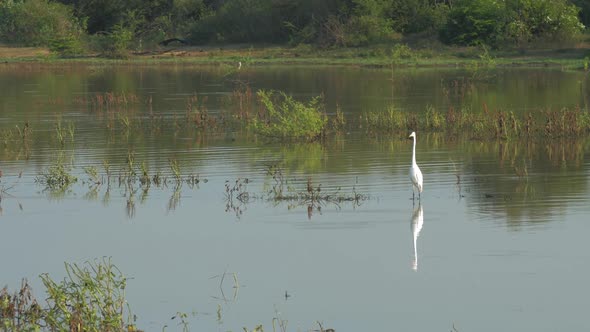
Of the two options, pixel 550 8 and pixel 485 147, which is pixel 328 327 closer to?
pixel 485 147

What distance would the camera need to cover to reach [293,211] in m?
15.1

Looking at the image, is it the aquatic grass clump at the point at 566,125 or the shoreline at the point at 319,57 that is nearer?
the aquatic grass clump at the point at 566,125

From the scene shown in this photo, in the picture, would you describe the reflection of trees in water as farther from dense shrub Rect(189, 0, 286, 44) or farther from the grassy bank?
dense shrub Rect(189, 0, 286, 44)

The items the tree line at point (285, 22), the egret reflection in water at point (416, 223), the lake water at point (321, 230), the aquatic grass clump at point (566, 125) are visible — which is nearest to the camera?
the lake water at point (321, 230)

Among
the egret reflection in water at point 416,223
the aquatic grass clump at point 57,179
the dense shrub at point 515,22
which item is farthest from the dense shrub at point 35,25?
the egret reflection in water at point 416,223

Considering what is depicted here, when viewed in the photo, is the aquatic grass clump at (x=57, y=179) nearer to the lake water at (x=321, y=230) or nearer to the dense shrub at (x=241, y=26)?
the lake water at (x=321, y=230)

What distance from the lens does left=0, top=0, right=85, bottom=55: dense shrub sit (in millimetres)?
57912

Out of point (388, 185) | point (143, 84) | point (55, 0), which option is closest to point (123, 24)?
point (55, 0)

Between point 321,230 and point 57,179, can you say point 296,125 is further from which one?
point 321,230

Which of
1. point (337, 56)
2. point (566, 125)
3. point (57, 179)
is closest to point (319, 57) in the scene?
point (337, 56)

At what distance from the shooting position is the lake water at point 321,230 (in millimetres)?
10625

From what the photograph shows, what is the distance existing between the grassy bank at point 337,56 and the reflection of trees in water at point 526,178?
20.3 metres

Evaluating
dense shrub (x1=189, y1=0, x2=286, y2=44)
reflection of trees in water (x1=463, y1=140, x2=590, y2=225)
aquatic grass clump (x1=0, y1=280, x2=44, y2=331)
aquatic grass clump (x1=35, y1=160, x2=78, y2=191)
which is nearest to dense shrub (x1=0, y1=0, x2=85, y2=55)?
dense shrub (x1=189, y1=0, x2=286, y2=44)

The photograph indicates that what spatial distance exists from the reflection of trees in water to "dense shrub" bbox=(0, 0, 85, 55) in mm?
38941
